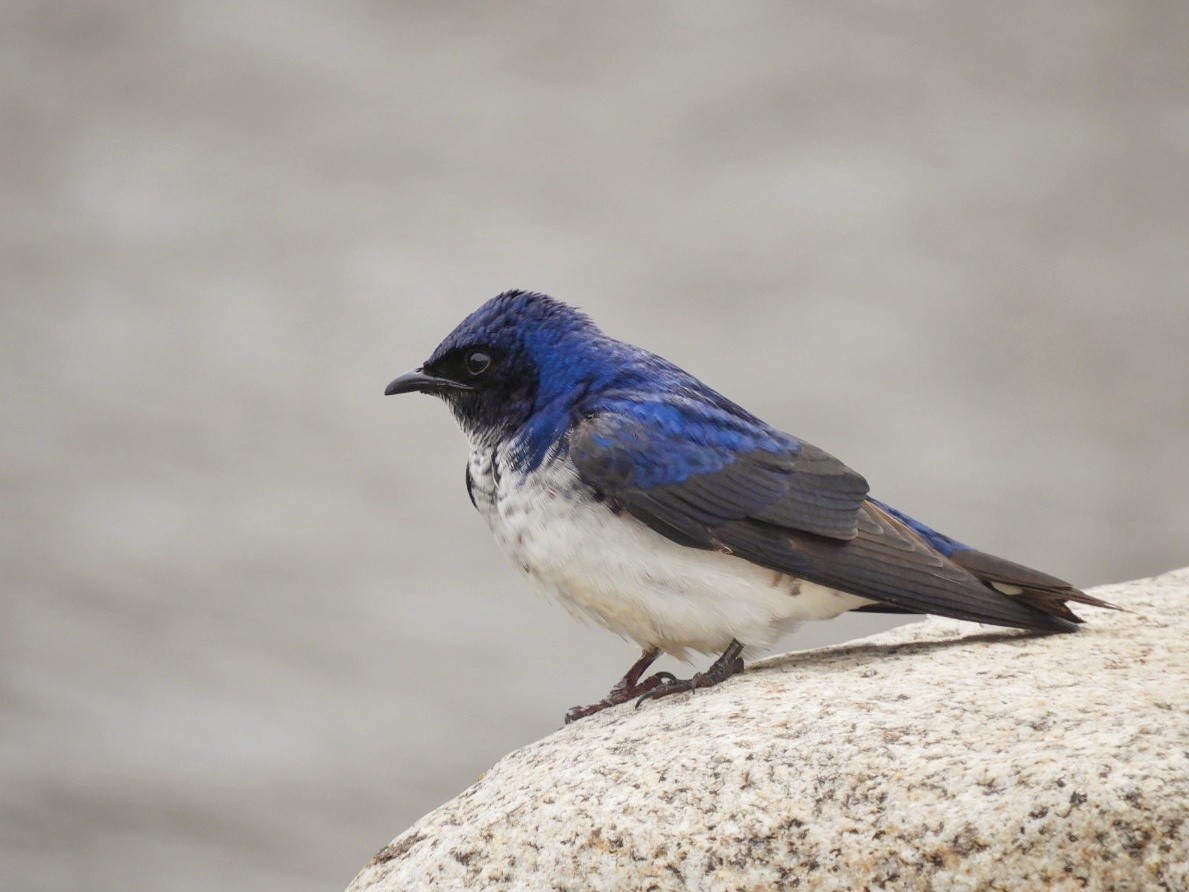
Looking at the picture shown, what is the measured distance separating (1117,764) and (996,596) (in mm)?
784

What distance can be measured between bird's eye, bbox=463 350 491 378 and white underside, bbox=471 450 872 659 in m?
0.29

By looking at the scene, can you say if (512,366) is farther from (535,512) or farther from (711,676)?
(711,676)

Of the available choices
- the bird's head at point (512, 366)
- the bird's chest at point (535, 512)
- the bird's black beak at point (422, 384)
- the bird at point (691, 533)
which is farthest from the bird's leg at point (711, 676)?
the bird's black beak at point (422, 384)

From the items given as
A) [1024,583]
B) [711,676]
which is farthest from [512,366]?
[1024,583]

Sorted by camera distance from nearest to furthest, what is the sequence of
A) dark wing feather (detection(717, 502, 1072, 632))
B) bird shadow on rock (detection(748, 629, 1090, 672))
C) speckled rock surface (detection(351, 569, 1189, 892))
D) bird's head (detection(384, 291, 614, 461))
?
1. speckled rock surface (detection(351, 569, 1189, 892))
2. dark wing feather (detection(717, 502, 1072, 632))
3. bird shadow on rock (detection(748, 629, 1090, 672))
4. bird's head (detection(384, 291, 614, 461))

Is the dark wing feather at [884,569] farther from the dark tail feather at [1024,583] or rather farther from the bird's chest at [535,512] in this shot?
the bird's chest at [535,512]

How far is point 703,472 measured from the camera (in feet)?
9.21

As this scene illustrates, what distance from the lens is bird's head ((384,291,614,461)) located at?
293cm

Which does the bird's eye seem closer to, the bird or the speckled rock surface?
the bird

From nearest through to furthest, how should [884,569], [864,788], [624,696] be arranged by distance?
[864,788] < [884,569] < [624,696]

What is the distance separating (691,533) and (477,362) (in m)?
0.62

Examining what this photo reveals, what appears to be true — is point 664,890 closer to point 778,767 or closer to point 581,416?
point 778,767

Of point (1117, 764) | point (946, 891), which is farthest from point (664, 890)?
point (1117, 764)

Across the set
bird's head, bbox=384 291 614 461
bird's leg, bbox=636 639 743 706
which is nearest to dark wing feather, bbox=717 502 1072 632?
bird's leg, bbox=636 639 743 706
